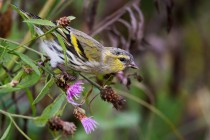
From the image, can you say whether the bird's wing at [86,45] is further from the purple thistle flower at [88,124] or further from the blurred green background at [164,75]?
the blurred green background at [164,75]

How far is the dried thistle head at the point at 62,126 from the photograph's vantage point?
1.54m

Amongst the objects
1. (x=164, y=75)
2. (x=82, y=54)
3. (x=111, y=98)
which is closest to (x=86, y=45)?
(x=82, y=54)

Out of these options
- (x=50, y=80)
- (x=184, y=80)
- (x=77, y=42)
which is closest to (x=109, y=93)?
(x=50, y=80)

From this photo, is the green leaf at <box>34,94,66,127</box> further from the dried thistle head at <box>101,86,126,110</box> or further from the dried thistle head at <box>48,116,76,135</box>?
the dried thistle head at <box>101,86,126,110</box>

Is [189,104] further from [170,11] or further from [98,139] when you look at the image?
[170,11]

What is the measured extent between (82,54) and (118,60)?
6.4 inches

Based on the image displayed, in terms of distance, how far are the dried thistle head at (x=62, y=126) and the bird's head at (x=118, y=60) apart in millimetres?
699

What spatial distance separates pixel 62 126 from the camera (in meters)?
1.56

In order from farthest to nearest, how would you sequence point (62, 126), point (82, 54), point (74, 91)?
1. point (82, 54)
2. point (74, 91)
3. point (62, 126)

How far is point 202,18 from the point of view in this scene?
4.28m

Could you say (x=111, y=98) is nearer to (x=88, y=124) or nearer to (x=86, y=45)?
(x=88, y=124)

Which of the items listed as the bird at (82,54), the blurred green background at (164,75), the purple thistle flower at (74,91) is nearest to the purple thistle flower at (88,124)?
the purple thistle flower at (74,91)

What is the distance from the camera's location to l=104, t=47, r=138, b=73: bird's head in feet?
7.30

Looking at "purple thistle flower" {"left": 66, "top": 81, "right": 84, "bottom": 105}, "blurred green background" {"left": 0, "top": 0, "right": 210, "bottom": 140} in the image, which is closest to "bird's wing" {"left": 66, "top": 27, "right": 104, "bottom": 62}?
"purple thistle flower" {"left": 66, "top": 81, "right": 84, "bottom": 105}
